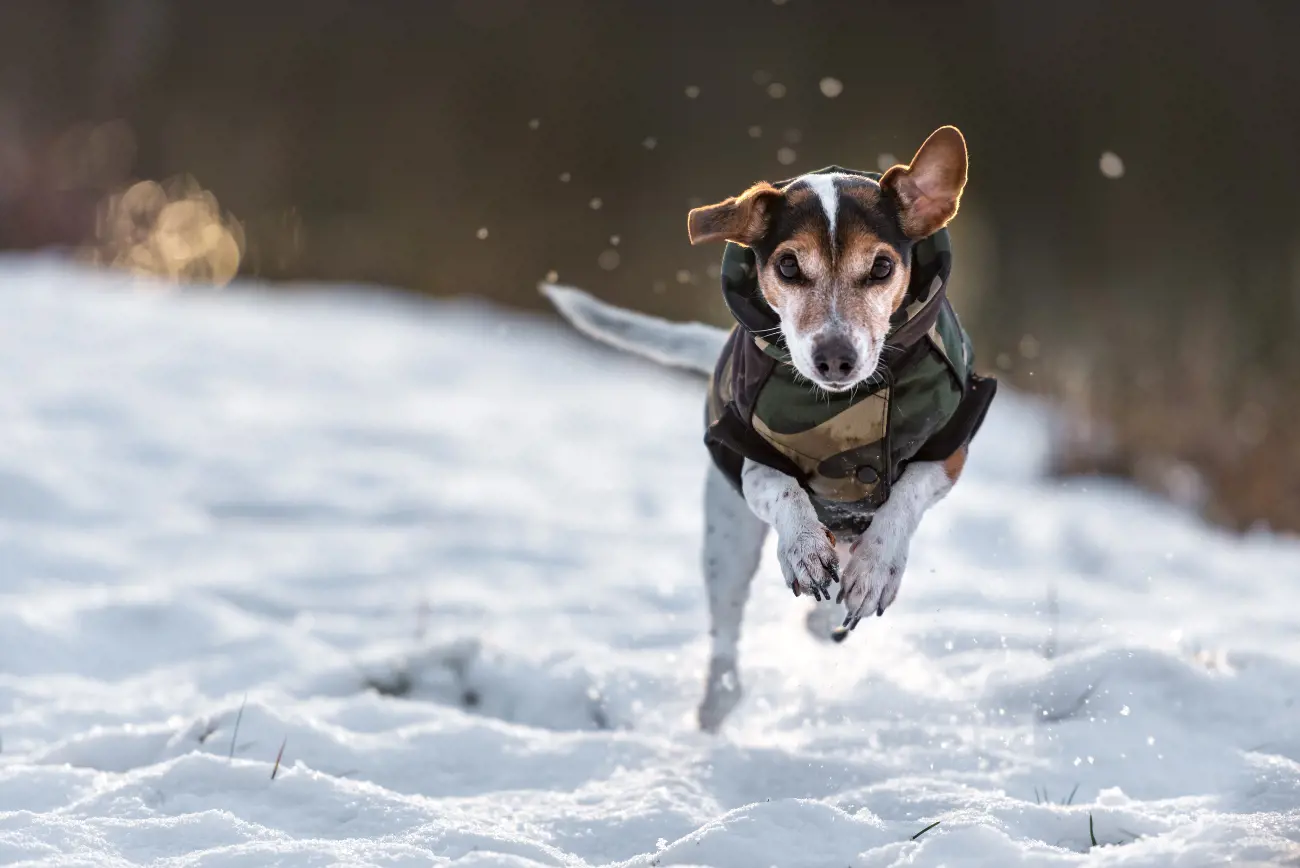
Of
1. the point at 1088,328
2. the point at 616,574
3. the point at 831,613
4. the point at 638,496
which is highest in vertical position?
the point at 1088,328

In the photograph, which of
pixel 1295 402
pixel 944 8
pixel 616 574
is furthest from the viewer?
pixel 944 8

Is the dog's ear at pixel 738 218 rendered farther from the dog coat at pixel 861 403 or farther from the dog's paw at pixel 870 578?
the dog's paw at pixel 870 578

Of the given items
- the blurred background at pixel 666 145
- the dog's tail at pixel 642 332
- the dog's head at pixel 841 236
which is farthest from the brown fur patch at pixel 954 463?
the blurred background at pixel 666 145

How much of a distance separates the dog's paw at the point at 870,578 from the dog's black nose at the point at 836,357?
460mm

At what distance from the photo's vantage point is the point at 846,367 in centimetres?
300

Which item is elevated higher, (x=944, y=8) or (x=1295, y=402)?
(x=944, y=8)

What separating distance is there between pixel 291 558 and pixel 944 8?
539 inches

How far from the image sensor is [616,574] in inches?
233

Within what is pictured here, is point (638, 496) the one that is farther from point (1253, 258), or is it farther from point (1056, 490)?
point (1253, 258)

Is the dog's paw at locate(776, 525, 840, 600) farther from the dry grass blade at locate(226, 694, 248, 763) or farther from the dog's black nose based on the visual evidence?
the dry grass blade at locate(226, 694, 248, 763)

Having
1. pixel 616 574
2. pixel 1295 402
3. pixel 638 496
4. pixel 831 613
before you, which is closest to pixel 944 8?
pixel 1295 402

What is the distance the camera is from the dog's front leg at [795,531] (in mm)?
3119

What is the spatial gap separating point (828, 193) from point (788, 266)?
0.68ft

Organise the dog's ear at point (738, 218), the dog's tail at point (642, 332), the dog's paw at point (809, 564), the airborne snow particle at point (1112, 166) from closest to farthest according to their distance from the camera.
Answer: the dog's paw at point (809, 564) → the dog's ear at point (738, 218) → the dog's tail at point (642, 332) → the airborne snow particle at point (1112, 166)
